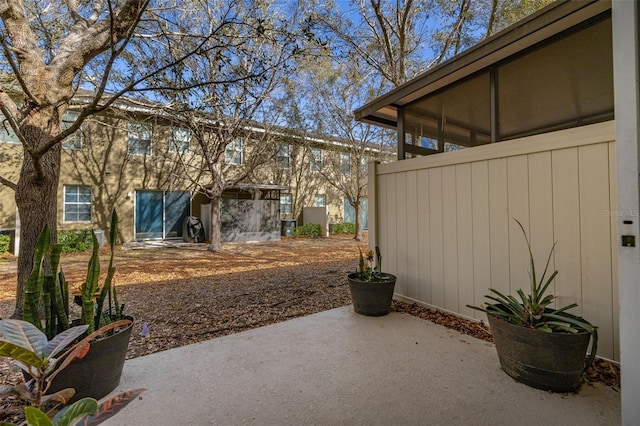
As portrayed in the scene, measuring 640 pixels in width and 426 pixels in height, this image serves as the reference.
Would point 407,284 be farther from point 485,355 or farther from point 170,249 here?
point 170,249

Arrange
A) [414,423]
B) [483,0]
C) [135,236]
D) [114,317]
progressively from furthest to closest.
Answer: [135,236] < [483,0] < [114,317] < [414,423]

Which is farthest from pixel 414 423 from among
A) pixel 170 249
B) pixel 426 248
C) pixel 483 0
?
pixel 170 249

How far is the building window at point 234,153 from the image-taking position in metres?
11.9

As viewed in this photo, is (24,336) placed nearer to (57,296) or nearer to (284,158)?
(57,296)

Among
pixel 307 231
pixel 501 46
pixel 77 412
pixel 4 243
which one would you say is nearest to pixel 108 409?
pixel 77 412

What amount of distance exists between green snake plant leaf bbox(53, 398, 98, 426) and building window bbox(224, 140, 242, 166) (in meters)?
11.5

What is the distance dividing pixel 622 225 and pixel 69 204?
1311cm

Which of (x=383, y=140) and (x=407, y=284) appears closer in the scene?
(x=407, y=284)

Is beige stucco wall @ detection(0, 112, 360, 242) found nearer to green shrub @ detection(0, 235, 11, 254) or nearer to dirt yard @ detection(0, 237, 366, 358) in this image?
green shrub @ detection(0, 235, 11, 254)

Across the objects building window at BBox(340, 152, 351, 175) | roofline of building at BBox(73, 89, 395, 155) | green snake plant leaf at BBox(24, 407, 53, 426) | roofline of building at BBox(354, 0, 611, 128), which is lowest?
green snake plant leaf at BBox(24, 407, 53, 426)

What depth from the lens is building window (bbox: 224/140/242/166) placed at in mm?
11931

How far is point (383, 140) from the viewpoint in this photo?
11.6 meters

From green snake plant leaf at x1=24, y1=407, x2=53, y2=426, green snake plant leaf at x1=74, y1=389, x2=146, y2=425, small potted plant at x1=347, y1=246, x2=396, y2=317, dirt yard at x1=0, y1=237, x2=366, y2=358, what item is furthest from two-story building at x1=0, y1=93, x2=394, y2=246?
green snake plant leaf at x1=24, y1=407, x2=53, y2=426

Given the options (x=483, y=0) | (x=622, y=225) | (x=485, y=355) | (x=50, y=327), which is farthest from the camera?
(x=483, y=0)
